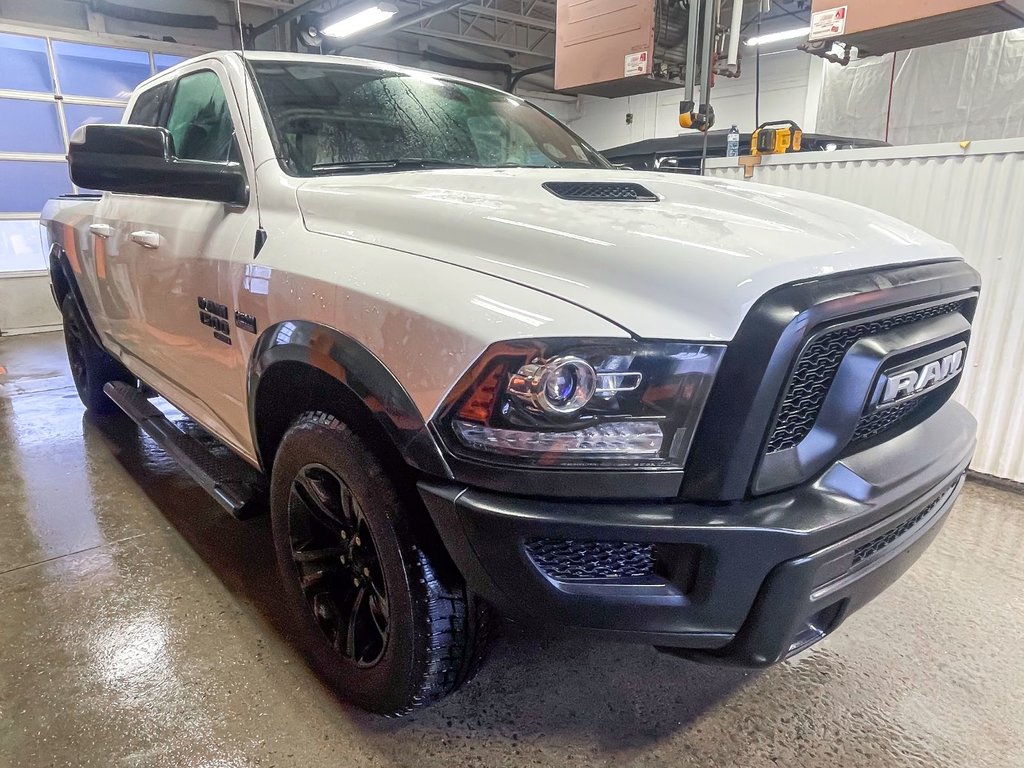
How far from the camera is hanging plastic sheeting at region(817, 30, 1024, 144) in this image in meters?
5.30

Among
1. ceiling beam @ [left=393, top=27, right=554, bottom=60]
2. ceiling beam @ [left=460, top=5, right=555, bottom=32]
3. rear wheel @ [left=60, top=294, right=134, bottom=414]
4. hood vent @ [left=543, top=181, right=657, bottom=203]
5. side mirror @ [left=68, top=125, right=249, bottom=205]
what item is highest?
ceiling beam @ [left=460, top=5, right=555, bottom=32]

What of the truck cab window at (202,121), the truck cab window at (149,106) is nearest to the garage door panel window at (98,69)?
the truck cab window at (149,106)

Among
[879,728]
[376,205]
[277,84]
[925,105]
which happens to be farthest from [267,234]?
[925,105]

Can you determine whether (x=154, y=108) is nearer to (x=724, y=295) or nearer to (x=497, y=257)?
(x=497, y=257)

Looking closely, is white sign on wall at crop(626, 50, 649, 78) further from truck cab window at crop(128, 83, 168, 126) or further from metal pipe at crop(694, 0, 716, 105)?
truck cab window at crop(128, 83, 168, 126)

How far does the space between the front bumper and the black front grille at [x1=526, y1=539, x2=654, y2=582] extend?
1 centimetres

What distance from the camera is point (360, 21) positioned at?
29.2ft

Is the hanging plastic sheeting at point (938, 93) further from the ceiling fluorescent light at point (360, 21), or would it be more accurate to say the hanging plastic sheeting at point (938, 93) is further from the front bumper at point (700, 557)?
the front bumper at point (700, 557)

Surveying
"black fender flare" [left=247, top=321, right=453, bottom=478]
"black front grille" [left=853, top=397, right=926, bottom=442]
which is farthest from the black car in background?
"black fender flare" [left=247, top=321, right=453, bottom=478]

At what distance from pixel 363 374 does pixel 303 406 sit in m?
0.45

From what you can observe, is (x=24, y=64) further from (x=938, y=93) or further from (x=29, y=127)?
(x=938, y=93)

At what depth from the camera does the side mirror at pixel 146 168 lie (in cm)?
176

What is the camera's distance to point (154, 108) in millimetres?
2766

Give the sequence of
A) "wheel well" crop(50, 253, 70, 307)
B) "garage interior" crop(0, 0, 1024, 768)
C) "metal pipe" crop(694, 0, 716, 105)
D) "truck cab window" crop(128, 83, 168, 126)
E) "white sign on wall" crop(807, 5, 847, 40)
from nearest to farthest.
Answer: "garage interior" crop(0, 0, 1024, 768) < "truck cab window" crop(128, 83, 168, 126) < "metal pipe" crop(694, 0, 716, 105) < "white sign on wall" crop(807, 5, 847, 40) < "wheel well" crop(50, 253, 70, 307)
